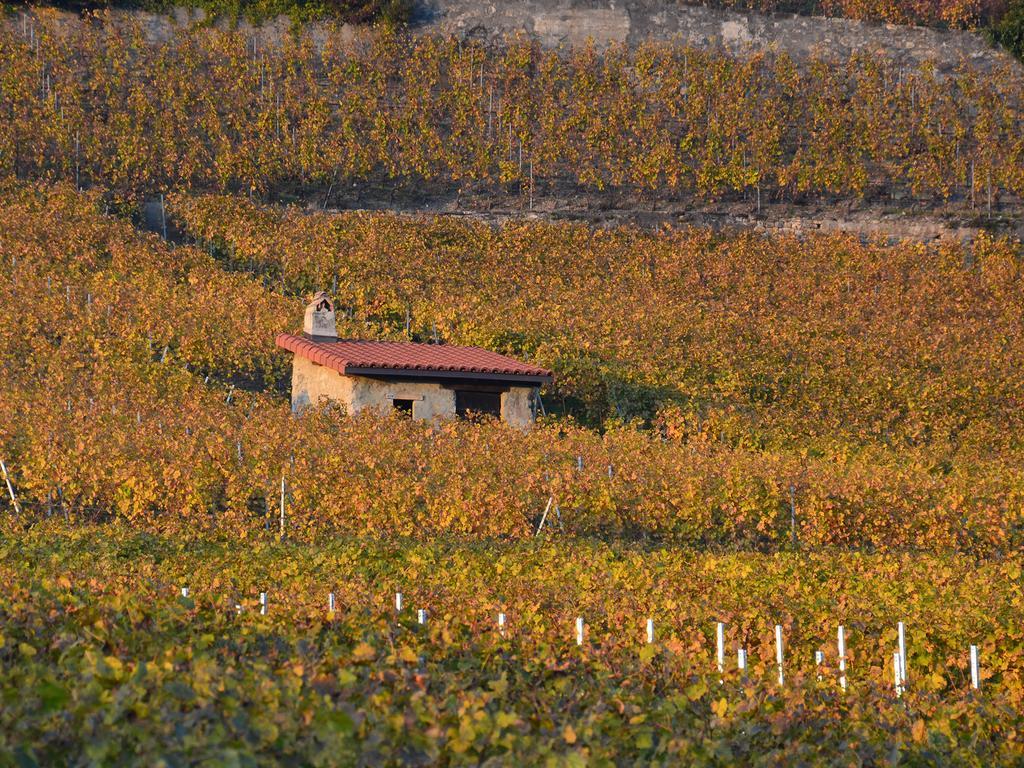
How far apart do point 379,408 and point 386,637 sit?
1424cm

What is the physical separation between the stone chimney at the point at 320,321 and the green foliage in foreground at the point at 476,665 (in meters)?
9.82

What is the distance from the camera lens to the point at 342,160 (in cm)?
3947

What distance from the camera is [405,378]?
22.5 m

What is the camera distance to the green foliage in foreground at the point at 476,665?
564 centimetres

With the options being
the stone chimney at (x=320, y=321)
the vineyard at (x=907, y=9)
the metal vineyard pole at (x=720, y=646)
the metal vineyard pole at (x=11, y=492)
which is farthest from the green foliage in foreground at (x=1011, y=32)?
the metal vineyard pole at (x=720, y=646)

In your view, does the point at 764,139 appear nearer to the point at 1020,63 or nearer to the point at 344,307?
the point at 1020,63

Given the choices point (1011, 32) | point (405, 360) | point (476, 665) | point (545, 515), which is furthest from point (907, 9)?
point (476, 665)

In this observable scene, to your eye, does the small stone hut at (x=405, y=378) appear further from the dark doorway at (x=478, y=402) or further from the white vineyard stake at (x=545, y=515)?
the white vineyard stake at (x=545, y=515)

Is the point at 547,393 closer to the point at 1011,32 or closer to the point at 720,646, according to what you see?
the point at 720,646

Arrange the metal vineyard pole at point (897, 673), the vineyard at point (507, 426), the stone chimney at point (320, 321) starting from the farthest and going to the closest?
the stone chimney at point (320, 321)
the metal vineyard pole at point (897, 673)
the vineyard at point (507, 426)

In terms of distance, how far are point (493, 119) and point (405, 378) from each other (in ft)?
69.9

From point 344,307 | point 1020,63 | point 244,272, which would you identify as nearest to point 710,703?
point 344,307

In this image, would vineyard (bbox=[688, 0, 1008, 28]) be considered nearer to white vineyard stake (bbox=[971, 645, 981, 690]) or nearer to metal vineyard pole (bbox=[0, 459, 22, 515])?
metal vineyard pole (bbox=[0, 459, 22, 515])

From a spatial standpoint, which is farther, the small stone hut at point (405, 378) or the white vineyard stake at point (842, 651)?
the small stone hut at point (405, 378)
